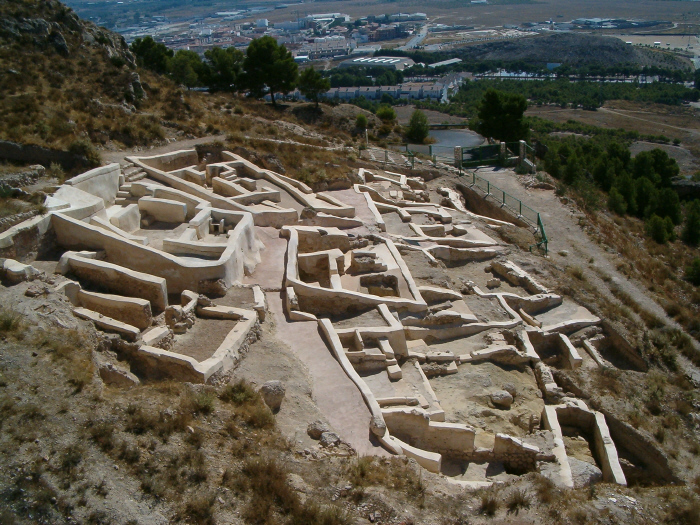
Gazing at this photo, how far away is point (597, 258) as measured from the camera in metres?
19.2

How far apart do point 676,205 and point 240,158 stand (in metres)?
22.7

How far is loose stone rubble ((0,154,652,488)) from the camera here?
10266mm

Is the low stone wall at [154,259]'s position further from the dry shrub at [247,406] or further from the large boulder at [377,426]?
the large boulder at [377,426]

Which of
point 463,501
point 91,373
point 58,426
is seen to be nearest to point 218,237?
point 91,373

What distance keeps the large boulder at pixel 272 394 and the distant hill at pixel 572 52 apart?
12662cm

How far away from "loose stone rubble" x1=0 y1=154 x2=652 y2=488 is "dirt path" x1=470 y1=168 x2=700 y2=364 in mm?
2223

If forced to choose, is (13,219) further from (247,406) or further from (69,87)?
(69,87)

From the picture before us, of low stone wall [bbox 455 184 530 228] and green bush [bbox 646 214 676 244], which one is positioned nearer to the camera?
low stone wall [bbox 455 184 530 228]

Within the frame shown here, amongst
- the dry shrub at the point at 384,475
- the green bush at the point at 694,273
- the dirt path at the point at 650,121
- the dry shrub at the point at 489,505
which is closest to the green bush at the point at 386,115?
the green bush at the point at 694,273

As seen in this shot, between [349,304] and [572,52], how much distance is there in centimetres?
13208

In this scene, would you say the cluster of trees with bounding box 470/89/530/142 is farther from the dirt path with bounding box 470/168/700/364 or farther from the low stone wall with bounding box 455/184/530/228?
the low stone wall with bounding box 455/184/530/228

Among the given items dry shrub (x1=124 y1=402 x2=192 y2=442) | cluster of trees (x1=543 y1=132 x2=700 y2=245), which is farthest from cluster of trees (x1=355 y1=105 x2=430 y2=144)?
dry shrub (x1=124 y1=402 x2=192 y2=442)

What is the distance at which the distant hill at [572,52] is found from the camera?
12000 cm

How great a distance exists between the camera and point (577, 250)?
63.9 ft
